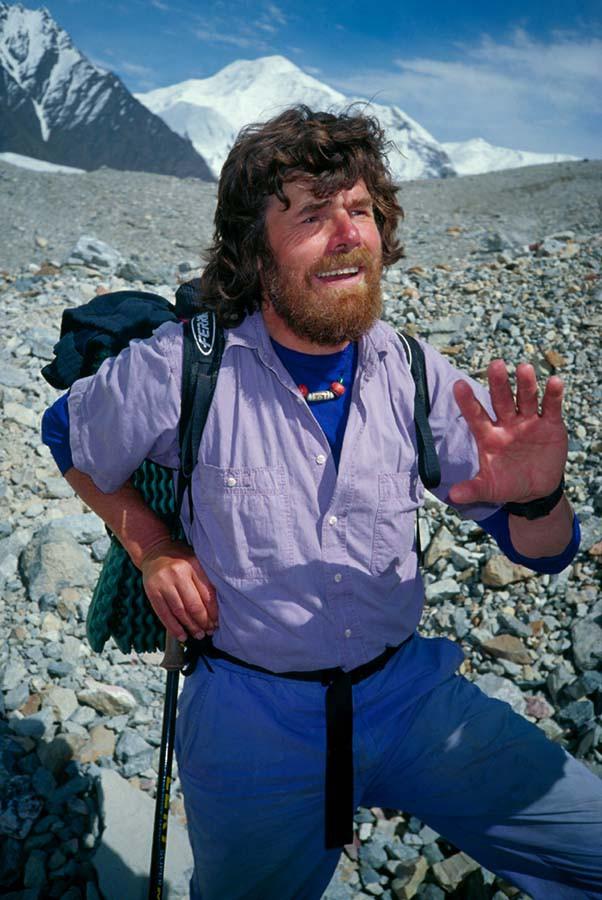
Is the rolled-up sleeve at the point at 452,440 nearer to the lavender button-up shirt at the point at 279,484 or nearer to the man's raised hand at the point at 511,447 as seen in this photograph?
the lavender button-up shirt at the point at 279,484

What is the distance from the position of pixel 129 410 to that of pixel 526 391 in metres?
1.34

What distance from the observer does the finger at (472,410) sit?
2.22m

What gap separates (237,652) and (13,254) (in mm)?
11769

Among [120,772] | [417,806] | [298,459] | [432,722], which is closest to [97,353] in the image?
[298,459]

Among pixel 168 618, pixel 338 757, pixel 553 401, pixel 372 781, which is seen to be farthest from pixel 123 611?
pixel 553 401

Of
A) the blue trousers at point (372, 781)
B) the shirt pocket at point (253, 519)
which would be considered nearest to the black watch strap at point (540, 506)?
the blue trousers at point (372, 781)

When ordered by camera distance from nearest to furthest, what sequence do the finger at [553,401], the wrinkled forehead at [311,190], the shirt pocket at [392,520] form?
the finger at [553,401] < the shirt pocket at [392,520] < the wrinkled forehead at [311,190]

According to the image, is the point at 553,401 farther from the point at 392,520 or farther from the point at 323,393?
the point at 323,393

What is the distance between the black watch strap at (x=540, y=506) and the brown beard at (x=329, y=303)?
0.88 metres

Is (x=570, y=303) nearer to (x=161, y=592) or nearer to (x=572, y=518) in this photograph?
(x=572, y=518)

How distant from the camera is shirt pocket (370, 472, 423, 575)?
245 centimetres

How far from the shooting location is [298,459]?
2389mm

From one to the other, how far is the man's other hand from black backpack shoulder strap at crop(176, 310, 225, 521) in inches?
8.8

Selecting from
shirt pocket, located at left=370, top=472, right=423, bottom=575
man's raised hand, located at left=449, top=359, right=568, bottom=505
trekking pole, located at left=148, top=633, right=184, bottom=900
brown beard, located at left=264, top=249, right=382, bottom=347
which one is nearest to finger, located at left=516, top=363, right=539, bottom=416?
man's raised hand, located at left=449, top=359, right=568, bottom=505
